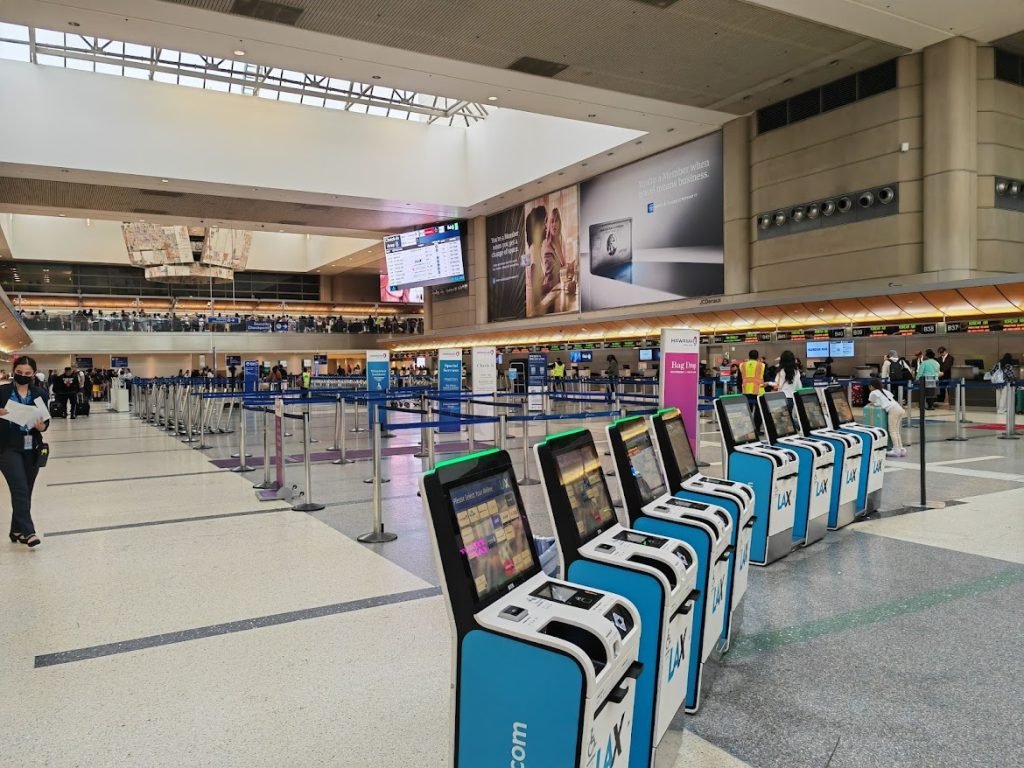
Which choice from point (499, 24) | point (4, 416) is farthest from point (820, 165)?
point (4, 416)

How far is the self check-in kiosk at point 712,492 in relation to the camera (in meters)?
3.15

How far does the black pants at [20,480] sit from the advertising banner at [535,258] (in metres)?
20.7

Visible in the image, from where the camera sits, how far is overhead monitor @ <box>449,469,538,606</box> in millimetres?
1754

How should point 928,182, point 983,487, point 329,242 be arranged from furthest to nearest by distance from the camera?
point 329,242 → point 928,182 → point 983,487

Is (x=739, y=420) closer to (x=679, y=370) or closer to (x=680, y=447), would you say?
(x=680, y=447)

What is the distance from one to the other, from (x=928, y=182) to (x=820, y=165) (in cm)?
261

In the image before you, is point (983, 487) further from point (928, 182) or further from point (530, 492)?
point (928, 182)

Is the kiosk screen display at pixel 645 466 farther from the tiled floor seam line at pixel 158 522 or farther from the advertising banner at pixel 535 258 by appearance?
the advertising banner at pixel 535 258

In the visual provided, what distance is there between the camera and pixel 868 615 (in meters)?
3.76

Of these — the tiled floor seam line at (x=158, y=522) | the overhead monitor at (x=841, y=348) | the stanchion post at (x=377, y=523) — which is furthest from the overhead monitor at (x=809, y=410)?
the overhead monitor at (x=841, y=348)

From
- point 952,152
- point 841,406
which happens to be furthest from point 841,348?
point 841,406

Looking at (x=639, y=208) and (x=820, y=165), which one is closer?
(x=820, y=165)

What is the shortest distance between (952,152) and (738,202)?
542cm

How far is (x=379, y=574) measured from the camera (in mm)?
4672
